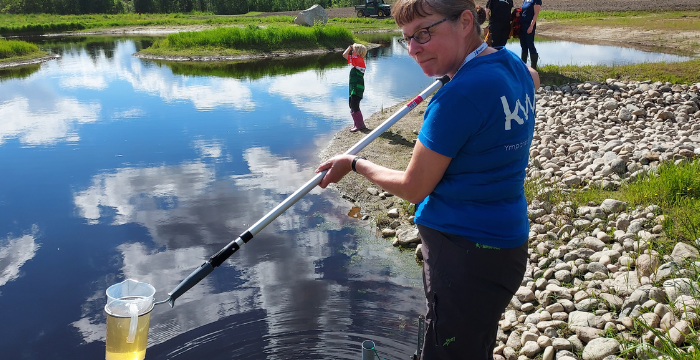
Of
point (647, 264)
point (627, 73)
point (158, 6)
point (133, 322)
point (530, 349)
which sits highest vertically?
point (158, 6)

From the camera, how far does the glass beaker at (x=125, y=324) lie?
2602mm

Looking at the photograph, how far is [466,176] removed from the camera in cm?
181

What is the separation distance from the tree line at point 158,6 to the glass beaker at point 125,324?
58.1 m


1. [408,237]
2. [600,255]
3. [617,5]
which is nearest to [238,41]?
[408,237]

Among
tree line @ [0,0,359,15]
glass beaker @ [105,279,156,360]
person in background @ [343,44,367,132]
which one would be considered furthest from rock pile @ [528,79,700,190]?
tree line @ [0,0,359,15]

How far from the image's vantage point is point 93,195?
6.49 metres

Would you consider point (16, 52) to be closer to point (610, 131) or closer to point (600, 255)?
point (610, 131)

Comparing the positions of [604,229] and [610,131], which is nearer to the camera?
[604,229]

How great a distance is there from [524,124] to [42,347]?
3.59 metres

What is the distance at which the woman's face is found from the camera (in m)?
1.83

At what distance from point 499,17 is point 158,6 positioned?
59547 millimetres

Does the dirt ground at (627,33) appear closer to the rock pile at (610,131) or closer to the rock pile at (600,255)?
the rock pile at (610,131)

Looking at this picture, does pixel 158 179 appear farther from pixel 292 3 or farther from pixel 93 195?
pixel 292 3

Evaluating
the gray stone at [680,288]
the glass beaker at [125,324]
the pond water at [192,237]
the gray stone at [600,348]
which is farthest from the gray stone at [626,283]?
the glass beaker at [125,324]
